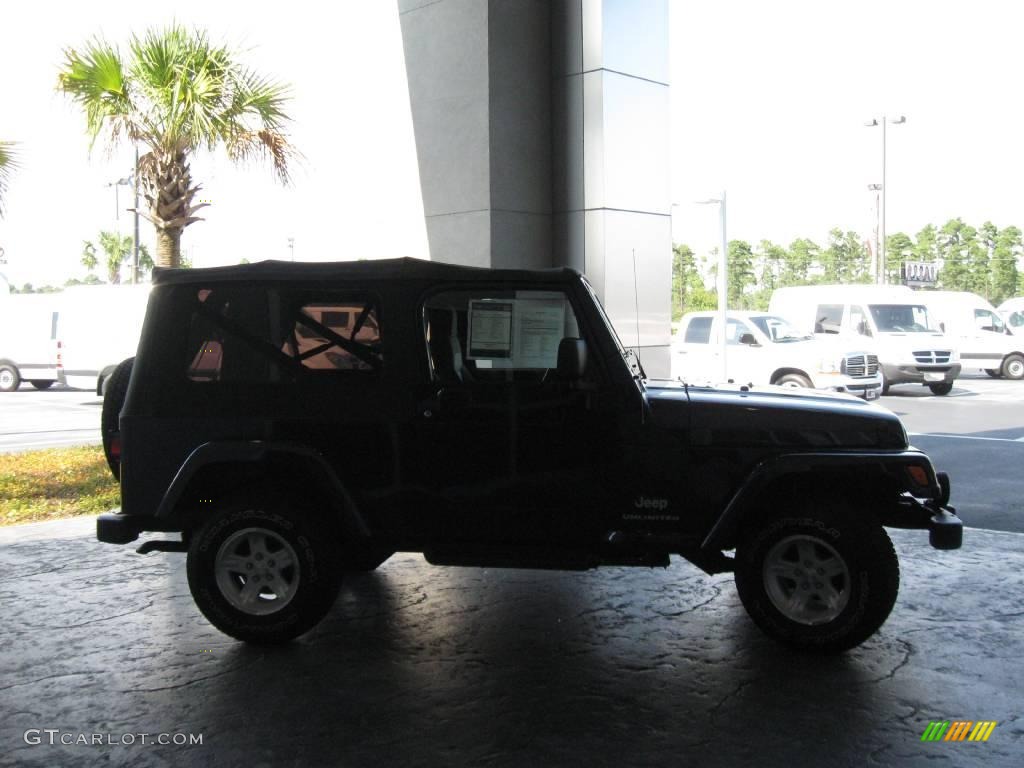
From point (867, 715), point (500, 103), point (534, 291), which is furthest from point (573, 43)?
point (867, 715)

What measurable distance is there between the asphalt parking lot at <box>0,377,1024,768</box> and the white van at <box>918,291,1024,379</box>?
2184cm

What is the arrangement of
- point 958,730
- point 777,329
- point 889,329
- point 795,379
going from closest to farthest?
point 958,730
point 795,379
point 777,329
point 889,329

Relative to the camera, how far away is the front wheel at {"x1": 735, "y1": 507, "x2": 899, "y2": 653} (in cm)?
474

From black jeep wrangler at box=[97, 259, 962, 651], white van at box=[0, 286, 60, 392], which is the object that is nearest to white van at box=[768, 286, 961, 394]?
black jeep wrangler at box=[97, 259, 962, 651]

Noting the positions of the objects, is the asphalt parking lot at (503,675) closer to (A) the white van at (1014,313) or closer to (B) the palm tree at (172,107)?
(B) the palm tree at (172,107)

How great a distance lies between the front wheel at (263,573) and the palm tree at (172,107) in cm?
852

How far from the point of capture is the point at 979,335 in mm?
26734

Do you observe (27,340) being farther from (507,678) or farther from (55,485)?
(507,678)

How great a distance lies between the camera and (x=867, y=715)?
4.13 metres

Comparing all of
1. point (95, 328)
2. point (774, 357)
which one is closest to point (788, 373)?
point (774, 357)

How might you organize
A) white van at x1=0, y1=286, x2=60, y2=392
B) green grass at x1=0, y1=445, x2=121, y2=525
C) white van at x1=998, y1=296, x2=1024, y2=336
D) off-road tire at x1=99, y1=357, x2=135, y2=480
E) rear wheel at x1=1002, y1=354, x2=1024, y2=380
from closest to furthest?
off-road tire at x1=99, y1=357, x2=135, y2=480
green grass at x1=0, y1=445, x2=121, y2=525
white van at x1=0, y1=286, x2=60, y2=392
rear wheel at x1=1002, y1=354, x2=1024, y2=380
white van at x1=998, y1=296, x2=1024, y2=336

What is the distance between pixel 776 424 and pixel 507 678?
1762 millimetres

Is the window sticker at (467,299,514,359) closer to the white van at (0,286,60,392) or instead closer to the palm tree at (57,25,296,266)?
the palm tree at (57,25,296,266)

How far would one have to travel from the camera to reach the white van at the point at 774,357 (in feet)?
58.1
